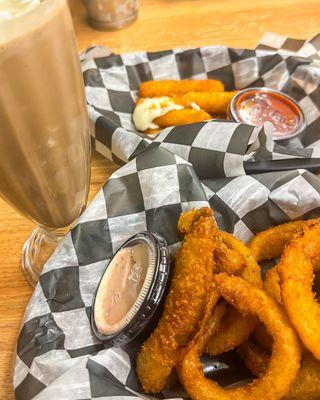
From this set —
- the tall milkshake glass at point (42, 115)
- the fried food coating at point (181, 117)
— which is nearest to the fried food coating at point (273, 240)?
the tall milkshake glass at point (42, 115)

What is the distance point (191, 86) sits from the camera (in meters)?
1.82

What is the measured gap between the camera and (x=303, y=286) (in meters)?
0.96

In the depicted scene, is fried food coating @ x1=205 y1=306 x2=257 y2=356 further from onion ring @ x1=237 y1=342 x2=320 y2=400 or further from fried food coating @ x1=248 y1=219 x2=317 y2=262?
fried food coating @ x1=248 y1=219 x2=317 y2=262

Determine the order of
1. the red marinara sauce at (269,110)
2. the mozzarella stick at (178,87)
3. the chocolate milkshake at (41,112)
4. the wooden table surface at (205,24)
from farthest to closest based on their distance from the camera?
the wooden table surface at (205,24) < the mozzarella stick at (178,87) < the red marinara sauce at (269,110) < the chocolate milkshake at (41,112)

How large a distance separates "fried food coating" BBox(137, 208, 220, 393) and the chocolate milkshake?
32 centimetres

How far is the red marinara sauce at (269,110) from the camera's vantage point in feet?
5.36

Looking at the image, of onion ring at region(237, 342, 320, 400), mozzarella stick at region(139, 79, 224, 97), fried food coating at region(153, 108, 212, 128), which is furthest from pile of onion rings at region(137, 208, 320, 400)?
mozzarella stick at region(139, 79, 224, 97)

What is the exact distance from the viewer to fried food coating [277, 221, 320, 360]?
2.94ft

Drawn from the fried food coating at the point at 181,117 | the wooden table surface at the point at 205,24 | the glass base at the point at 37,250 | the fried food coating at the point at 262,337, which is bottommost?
the fried food coating at the point at 262,337

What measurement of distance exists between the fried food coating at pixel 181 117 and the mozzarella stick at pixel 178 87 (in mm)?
149

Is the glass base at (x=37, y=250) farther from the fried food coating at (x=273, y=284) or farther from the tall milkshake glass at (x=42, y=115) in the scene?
the fried food coating at (x=273, y=284)

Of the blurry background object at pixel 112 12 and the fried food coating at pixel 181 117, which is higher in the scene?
the blurry background object at pixel 112 12

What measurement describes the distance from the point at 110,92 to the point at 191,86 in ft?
0.97

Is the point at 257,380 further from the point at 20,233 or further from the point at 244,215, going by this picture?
the point at 20,233
